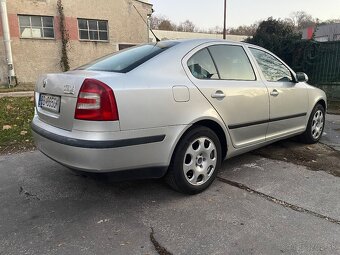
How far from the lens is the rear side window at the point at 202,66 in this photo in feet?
11.1

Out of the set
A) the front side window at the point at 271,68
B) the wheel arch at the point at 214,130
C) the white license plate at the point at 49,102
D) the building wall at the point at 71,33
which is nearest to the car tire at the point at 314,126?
the front side window at the point at 271,68

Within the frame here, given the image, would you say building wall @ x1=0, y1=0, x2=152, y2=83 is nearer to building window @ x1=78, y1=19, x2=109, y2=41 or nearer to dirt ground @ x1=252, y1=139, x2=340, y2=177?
building window @ x1=78, y1=19, x2=109, y2=41

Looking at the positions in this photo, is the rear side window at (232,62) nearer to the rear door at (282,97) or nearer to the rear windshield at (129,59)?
the rear door at (282,97)

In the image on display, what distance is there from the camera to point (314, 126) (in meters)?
5.26

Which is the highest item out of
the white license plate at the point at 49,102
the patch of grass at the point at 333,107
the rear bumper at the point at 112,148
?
the white license plate at the point at 49,102

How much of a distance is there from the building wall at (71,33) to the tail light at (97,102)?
16.2 metres

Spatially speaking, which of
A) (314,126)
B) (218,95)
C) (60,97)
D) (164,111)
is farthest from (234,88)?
(314,126)

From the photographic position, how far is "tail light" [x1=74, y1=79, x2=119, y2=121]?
2.68 metres

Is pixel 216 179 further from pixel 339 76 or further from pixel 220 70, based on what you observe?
pixel 339 76

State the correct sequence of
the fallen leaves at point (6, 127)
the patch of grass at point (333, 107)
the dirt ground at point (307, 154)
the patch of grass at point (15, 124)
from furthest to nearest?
the patch of grass at point (333, 107), the fallen leaves at point (6, 127), the patch of grass at point (15, 124), the dirt ground at point (307, 154)

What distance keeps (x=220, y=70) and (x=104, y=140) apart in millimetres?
1641

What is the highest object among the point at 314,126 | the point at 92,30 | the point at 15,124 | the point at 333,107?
the point at 92,30

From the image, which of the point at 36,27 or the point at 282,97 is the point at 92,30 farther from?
the point at 282,97

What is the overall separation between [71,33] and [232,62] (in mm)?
16568
